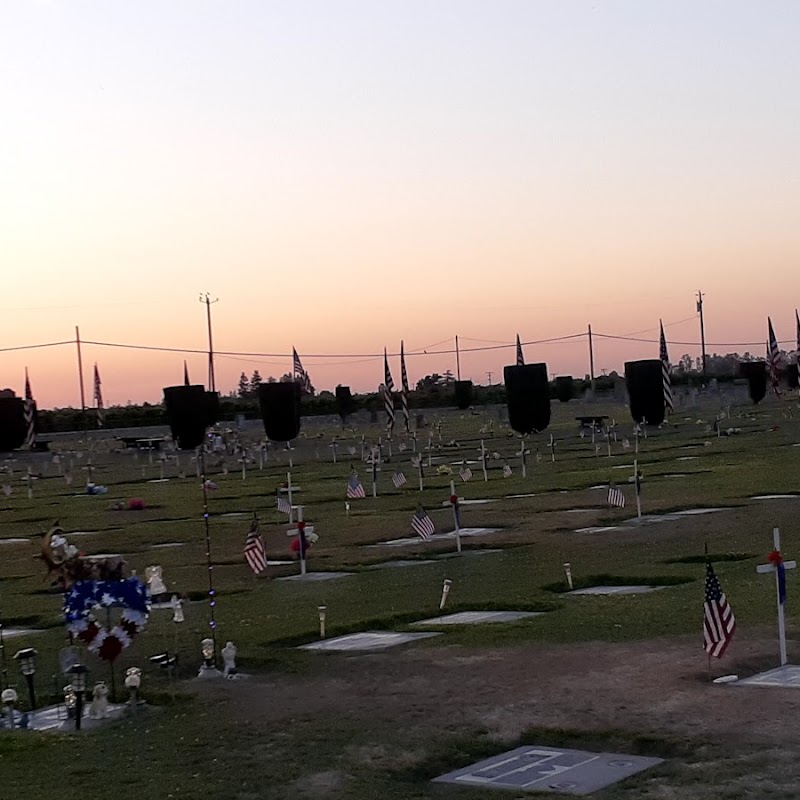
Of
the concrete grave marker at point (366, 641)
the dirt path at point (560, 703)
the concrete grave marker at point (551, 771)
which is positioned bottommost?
the concrete grave marker at point (551, 771)

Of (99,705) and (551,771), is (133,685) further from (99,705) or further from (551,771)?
(551,771)

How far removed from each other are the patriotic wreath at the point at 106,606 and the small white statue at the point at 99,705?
0.77 meters

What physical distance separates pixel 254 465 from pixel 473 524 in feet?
129

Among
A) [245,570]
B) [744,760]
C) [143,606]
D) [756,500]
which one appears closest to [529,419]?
[756,500]

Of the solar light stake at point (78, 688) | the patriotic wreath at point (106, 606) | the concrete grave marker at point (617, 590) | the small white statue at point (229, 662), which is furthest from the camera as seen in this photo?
the concrete grave marker at point (617, 590)

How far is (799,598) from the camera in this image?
19875mm

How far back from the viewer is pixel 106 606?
15.9m

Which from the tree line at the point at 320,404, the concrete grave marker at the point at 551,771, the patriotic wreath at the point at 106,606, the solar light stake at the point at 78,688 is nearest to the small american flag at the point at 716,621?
the concrete grave marker at the point at 551,771

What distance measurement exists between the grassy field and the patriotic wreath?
0.73 metres

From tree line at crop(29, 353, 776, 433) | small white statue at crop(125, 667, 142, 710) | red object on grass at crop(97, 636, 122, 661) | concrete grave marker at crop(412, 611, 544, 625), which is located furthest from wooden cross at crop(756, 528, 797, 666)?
tree line at crop(29, 353, 776, 433)

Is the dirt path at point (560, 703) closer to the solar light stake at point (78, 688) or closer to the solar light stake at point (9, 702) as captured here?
the solar light stake at point (78, 688)

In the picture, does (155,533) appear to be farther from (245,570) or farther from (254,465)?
(254,465)

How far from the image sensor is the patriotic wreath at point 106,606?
52.0 feet

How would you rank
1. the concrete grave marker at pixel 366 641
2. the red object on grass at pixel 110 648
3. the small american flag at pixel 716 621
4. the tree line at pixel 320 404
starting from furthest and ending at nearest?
the tree line at pixel 320 404, the concrete grave marker at pixel 366 641, the red object on grass at pixel 110 648, the small american flag at pixel 716 621
